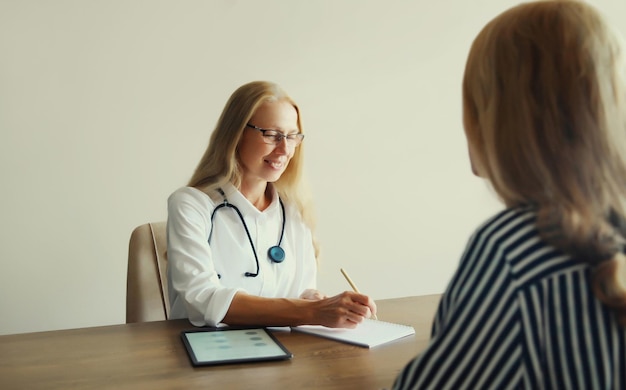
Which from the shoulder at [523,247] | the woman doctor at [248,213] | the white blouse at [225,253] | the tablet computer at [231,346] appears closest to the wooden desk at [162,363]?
the tablet computer at [231,346]

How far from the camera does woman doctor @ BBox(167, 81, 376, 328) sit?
2072 mm

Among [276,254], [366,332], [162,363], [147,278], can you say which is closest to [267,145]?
[276,254]

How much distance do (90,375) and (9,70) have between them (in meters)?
1.78

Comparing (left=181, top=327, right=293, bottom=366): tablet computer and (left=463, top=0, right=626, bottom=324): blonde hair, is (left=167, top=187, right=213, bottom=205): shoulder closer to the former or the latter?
(left=181, top=327, right=293, bottom=366): tablet computer

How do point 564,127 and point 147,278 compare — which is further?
point 147,278

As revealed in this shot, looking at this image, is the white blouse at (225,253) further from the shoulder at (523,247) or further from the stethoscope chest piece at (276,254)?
the shoulder at (523,247)

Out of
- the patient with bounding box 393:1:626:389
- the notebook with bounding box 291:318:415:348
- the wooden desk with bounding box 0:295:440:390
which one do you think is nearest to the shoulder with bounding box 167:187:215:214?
the wooden desk with bounding box 0:295:440:390

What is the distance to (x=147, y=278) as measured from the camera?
2385mm

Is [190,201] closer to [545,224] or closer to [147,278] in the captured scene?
[147,278]

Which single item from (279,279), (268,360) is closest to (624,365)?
(268,360)

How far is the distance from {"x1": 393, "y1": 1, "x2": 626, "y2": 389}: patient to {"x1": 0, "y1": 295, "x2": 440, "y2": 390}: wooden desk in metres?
0.45

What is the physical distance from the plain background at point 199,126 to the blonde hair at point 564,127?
212cm

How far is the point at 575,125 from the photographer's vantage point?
92 cm

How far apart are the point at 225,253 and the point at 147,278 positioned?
0.40m
